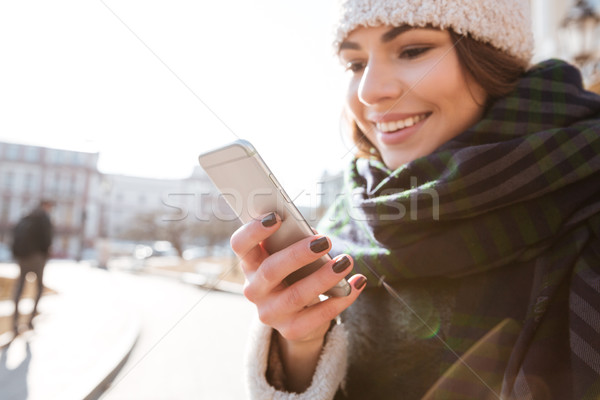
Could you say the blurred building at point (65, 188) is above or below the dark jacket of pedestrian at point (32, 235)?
below

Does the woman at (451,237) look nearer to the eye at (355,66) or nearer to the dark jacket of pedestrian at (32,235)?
the eye at (355,66)

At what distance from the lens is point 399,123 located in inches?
47.3

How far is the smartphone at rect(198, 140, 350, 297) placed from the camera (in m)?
0.89

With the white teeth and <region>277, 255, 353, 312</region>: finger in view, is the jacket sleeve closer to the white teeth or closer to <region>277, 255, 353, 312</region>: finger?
<region>277, 255, 353, 312</region>: finger

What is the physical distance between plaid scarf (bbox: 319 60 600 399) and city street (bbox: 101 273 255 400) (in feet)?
4.36

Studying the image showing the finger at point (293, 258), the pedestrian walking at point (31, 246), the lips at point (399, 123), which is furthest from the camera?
the pedestrian walking at point (31, 246)

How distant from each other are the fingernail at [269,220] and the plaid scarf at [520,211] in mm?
421

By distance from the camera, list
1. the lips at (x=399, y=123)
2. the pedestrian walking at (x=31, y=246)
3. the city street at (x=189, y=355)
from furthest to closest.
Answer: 1. the pedestrian walking at (x=31, y=246)
2. the city street at (x=189, y=355)
3. the lips at (x=399, y=123)

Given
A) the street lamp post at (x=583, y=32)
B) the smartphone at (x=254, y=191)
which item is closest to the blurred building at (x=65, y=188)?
the street lamp post at (x=583, y=32)

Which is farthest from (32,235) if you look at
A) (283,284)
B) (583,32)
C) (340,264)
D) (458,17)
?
(583,32)

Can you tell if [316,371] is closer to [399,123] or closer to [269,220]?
[269,220]

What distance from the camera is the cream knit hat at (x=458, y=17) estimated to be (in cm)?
111

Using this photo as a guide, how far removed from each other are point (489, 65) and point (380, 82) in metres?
0.36

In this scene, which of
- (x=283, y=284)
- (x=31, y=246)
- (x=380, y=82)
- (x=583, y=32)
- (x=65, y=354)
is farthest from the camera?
(x=65, y=354)
